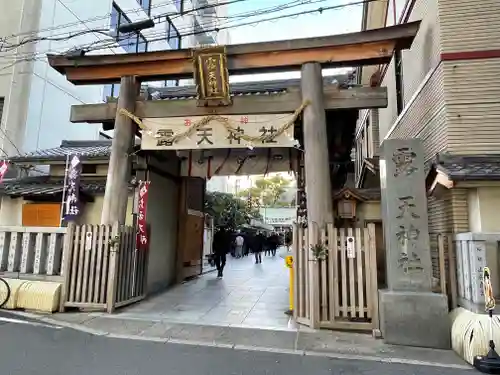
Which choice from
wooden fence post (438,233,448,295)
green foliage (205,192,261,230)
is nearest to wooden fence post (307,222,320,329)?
wooden fence post (438,233,448,295)

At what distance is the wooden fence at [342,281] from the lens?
6.78 m

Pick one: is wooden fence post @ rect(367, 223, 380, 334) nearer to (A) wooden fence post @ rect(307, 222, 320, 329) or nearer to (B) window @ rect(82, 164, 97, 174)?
(A) wooden fence post @ rect(307, 222, 320, 329)

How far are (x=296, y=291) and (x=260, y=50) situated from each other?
5639 mm

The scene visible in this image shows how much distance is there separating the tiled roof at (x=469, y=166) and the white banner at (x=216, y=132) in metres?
3.16

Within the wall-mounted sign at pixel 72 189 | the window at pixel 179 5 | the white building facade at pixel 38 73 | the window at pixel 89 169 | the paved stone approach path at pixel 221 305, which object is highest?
the window at pixel 179 5

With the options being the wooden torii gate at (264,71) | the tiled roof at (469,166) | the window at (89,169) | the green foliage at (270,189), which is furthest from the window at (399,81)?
the green foliage at (270,189)

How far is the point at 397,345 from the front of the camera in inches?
239

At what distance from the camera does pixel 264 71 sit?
28.3ft

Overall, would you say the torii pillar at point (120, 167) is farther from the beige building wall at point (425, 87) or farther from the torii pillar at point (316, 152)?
the beige building wall at point (425, 87)

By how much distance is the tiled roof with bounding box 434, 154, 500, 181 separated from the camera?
6004mm

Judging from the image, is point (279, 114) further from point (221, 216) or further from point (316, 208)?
point (221, 216)

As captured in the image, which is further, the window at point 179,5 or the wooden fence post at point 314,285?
the window at point 179,5

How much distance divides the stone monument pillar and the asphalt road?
3.37ft

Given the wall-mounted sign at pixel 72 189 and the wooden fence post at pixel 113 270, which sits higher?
the wall-mounted sign at pixel 72 189
